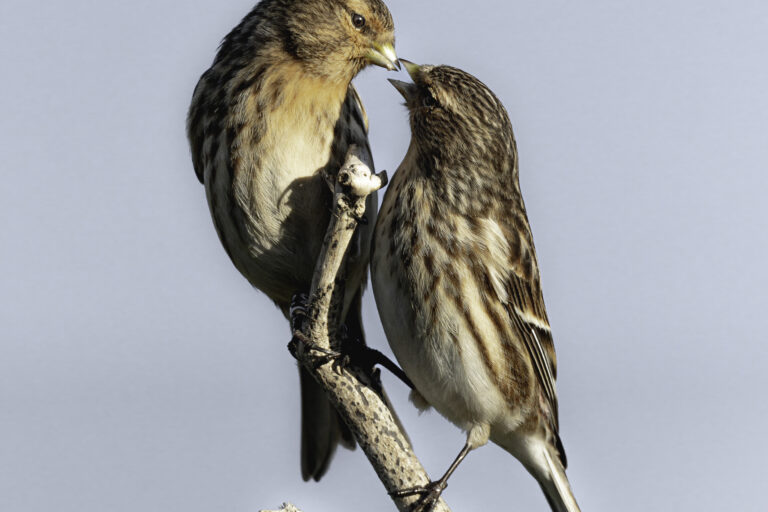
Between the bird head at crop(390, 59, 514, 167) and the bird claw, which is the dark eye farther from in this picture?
the bird claw

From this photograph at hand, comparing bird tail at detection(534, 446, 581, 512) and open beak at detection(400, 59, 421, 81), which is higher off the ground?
open beak at detection(400, 59, 421, 81)

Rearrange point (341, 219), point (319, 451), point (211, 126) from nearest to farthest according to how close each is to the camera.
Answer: point (341, 219)
point (211, 126)
point (319, 451)

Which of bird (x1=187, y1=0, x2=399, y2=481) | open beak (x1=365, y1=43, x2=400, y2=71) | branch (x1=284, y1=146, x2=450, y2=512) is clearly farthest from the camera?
open beak (x1=365, y1=43, x2=400, y2=71)

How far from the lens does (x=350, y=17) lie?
564cm

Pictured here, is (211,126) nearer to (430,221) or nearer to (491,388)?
(430,221)

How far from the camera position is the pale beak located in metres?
5.67

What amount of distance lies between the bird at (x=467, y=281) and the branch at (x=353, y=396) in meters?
0.11

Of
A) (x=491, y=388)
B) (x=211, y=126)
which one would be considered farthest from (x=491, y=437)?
(x=211, y=126)

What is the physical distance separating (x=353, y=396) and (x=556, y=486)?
1509mm

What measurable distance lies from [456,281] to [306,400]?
183cm

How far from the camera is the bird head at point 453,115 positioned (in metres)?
5.52

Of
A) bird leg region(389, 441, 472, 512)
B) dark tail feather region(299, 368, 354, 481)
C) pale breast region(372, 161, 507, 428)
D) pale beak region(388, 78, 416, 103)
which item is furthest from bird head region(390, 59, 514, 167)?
dark tail feather region(299, 368, 354, 481)

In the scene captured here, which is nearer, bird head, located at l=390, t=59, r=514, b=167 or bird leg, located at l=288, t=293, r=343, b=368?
bird leg, located at l=288, t=293, r=343, b=368

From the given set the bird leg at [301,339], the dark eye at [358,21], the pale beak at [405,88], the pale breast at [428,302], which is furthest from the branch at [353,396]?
the dark eye at [358,21]
